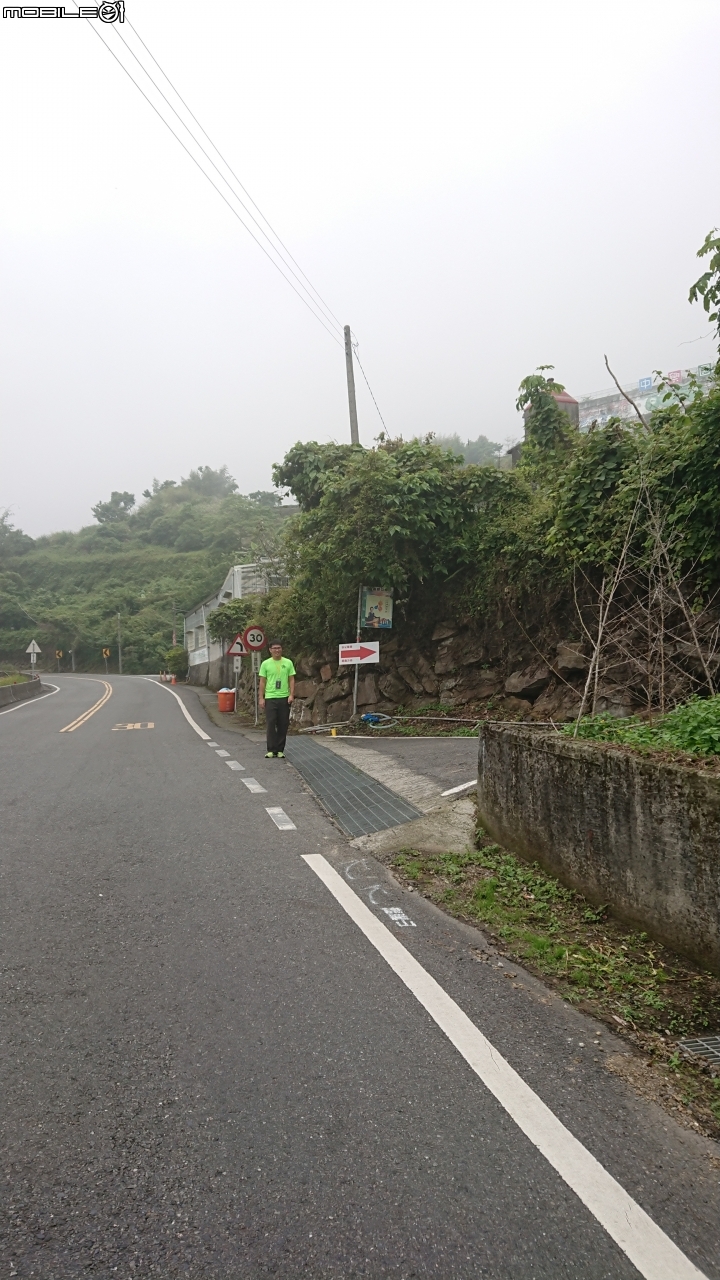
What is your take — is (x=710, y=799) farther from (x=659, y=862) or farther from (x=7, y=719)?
(x=7, y=719)

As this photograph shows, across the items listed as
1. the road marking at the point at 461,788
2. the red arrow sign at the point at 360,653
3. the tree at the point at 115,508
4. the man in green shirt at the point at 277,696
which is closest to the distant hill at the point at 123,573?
the tree at the point at 115,508

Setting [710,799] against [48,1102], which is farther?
[710,799]

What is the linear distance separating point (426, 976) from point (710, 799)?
162 cm

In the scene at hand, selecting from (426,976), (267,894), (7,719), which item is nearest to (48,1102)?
(426,976)

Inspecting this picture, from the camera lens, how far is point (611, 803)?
4.78m

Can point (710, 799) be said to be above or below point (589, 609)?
below

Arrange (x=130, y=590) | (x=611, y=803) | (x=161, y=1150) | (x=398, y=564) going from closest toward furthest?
(x=161, y=1150)
(x=611, y=803)
(x=398, y=564)
(x=130, y=590)

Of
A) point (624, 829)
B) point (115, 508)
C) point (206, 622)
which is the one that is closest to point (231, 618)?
point (206, 622)

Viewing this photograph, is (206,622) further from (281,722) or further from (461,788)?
(461,788)

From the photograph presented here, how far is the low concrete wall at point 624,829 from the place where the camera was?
403 cm

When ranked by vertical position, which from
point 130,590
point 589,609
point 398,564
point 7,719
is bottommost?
point 7,719

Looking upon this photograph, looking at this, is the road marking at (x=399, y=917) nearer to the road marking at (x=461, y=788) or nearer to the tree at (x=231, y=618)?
the road marking at (x=461, y=788)

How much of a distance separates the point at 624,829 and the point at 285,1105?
8.21ft

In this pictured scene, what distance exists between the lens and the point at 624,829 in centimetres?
464
